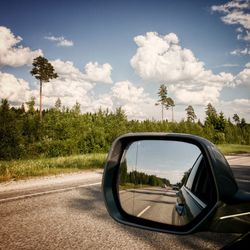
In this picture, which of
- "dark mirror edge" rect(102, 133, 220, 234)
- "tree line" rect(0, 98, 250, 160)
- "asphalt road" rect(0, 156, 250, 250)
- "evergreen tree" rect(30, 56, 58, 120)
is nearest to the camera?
"dark mirror edge" rect(102, 133, 220, 234)

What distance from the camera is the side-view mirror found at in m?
1.15

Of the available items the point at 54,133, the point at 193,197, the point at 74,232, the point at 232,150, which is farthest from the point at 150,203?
the point at 232,150

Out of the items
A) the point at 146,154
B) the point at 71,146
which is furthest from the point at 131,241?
the point at 71,146

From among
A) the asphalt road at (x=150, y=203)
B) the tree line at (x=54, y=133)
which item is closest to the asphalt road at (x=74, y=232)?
the asphalt road at (x=150, y=203)

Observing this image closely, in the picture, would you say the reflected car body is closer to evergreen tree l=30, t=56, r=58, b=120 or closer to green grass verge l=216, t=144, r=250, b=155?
green grass verge l=216, t=144, r=250, b=155

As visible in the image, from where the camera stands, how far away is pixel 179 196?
165 centimetres

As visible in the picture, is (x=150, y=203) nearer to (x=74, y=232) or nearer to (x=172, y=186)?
(x=172, y=186)

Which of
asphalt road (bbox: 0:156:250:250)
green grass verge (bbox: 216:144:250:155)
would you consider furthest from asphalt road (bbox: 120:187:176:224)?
green grass verge (bbox: 216:144:250:155)

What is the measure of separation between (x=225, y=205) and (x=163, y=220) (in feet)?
1.65

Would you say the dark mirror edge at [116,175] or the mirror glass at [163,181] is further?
the mirror glass at [163,181]

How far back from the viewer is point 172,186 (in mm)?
1548

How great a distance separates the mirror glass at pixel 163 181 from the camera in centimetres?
155

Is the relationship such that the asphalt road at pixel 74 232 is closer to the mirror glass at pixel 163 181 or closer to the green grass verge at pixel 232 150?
the mirror glass at pixel 163 181

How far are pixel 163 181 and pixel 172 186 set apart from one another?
0.22 ft
